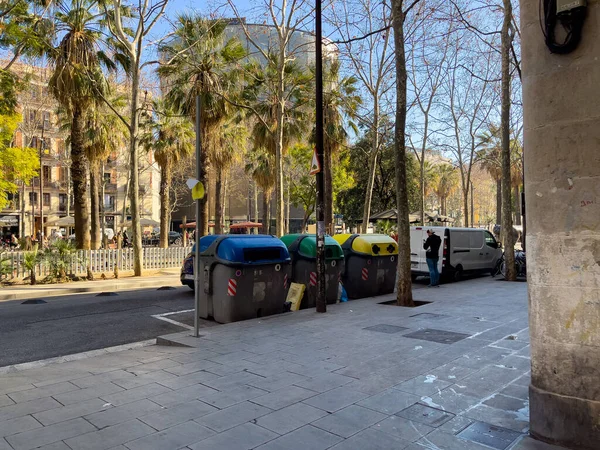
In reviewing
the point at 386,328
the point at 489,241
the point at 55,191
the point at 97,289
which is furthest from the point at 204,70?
the point at 55,191

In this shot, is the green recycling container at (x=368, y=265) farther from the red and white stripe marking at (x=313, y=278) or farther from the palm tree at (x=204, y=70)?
the palm tree at (x=204, y=70)

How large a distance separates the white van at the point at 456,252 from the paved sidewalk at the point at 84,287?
809 cm

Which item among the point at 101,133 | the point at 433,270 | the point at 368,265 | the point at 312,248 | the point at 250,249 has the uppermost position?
the point at 101,133

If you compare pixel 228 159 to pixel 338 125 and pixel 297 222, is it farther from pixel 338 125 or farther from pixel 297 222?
pixel 297 222

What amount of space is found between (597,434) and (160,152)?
2497 cm

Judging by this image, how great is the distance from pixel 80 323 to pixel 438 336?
667 centimetres

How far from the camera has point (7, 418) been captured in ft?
13.5

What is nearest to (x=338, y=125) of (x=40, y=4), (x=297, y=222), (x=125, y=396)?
(x=40, y=4)

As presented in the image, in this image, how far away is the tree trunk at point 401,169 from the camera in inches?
387

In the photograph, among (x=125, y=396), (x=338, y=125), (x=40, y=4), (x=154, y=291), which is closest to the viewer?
(x=125, y=396)

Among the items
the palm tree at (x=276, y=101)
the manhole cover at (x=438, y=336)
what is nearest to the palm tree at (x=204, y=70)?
the palm tree at (x=276, y=101)

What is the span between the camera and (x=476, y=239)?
16.0 meters

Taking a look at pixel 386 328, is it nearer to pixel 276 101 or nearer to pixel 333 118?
pixel 276 101

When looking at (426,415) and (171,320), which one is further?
(171,320)
